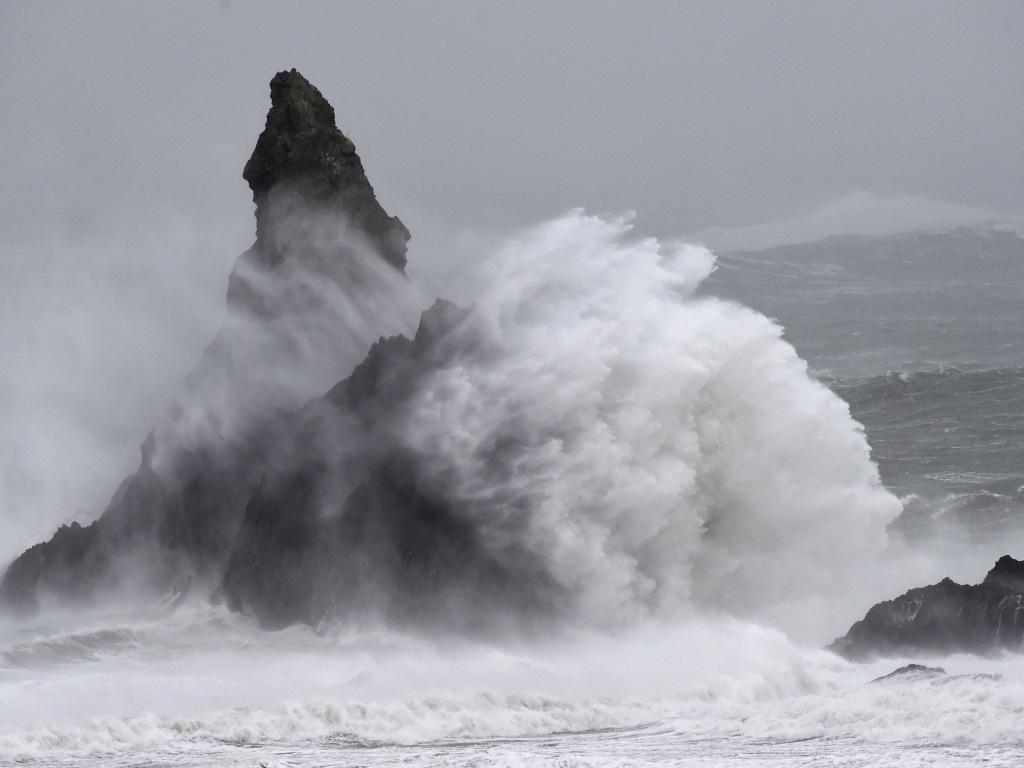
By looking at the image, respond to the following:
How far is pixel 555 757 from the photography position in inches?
751

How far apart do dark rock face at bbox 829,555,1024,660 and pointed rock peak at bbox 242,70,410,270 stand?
14694 millimetres

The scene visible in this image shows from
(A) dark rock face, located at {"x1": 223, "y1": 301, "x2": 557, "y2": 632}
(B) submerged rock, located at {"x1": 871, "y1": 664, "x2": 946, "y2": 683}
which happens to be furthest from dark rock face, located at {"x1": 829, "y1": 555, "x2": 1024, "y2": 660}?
(A) dark rock face, located at {"x1": 223, "y1": 301, "x2": 557, "y2": 632}

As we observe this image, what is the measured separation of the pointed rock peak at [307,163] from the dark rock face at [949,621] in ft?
48.2

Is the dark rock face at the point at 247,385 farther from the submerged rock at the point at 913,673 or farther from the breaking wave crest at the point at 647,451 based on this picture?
the submerged rock at the point at 913,673

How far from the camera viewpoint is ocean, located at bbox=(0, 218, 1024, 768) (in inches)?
807

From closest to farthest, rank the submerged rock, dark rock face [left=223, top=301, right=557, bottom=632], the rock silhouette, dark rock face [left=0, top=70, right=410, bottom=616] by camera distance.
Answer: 1. the submerged rock
2. dark rock face [left=223, top=301, right=557, bottom=632]
3. the rock silhouette
4. dark rock face [left=0, top=70, right=410, bottom=616]

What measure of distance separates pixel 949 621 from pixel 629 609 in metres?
5.90

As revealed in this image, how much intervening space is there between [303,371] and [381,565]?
7.02 m

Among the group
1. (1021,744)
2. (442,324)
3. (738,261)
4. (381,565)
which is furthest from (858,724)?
(738,261)

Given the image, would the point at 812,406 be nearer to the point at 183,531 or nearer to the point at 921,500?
the point at 921,500

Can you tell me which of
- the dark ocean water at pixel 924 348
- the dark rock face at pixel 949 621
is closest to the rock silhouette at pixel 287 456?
the dark rock face at pixel 949 621

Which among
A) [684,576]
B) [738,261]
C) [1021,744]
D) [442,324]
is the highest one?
[738,261]

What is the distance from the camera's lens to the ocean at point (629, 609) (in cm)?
2050

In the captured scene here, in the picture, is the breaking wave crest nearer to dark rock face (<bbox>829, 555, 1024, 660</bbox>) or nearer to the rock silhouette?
the rock silhouette
